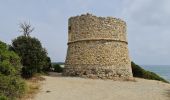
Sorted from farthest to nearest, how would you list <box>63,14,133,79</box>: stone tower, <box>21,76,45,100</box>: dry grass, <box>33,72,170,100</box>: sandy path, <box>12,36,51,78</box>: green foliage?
<box>63,14,133,79</box>: stone tower → <box>12,36,51,78</box>: green foliage → <box>33,72,170,100</box>: sandy path → <box>21,76,45,100</box>: dry grass

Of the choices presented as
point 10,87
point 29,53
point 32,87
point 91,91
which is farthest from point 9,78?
point 29,53

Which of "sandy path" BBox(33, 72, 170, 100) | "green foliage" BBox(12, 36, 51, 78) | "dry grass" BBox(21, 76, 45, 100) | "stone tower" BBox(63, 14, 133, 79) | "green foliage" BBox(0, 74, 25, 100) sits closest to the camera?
"green foliage" BBox(0, 74, 25, 100)

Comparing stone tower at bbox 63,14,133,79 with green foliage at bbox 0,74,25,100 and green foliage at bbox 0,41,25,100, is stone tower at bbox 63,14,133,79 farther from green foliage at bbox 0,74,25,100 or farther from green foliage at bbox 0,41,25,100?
green foliage at bbox 0,74,25,100

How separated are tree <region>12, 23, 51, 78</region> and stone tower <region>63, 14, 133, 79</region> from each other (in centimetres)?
272

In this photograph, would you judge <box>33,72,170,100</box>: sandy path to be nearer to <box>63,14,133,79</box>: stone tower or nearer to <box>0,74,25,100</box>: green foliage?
<box>0,74,25,100</box>: green foliage

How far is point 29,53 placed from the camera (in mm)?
21609

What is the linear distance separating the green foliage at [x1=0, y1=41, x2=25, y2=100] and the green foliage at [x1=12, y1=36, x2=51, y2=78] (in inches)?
115

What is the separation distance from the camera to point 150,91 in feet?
60.5

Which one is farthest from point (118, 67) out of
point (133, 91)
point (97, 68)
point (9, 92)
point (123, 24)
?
point (9, 92)

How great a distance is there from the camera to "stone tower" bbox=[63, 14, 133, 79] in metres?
23.2

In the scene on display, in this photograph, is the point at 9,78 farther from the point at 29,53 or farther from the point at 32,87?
the point at 29,53

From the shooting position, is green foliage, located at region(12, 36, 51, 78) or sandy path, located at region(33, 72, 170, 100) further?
green foliage, located at region(12, 36, 51, 78)

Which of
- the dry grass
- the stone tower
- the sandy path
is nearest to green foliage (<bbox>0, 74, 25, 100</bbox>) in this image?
the dry grass

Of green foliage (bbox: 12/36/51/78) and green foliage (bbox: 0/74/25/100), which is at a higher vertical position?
green foliage (bbox: 12/36/51/78)
